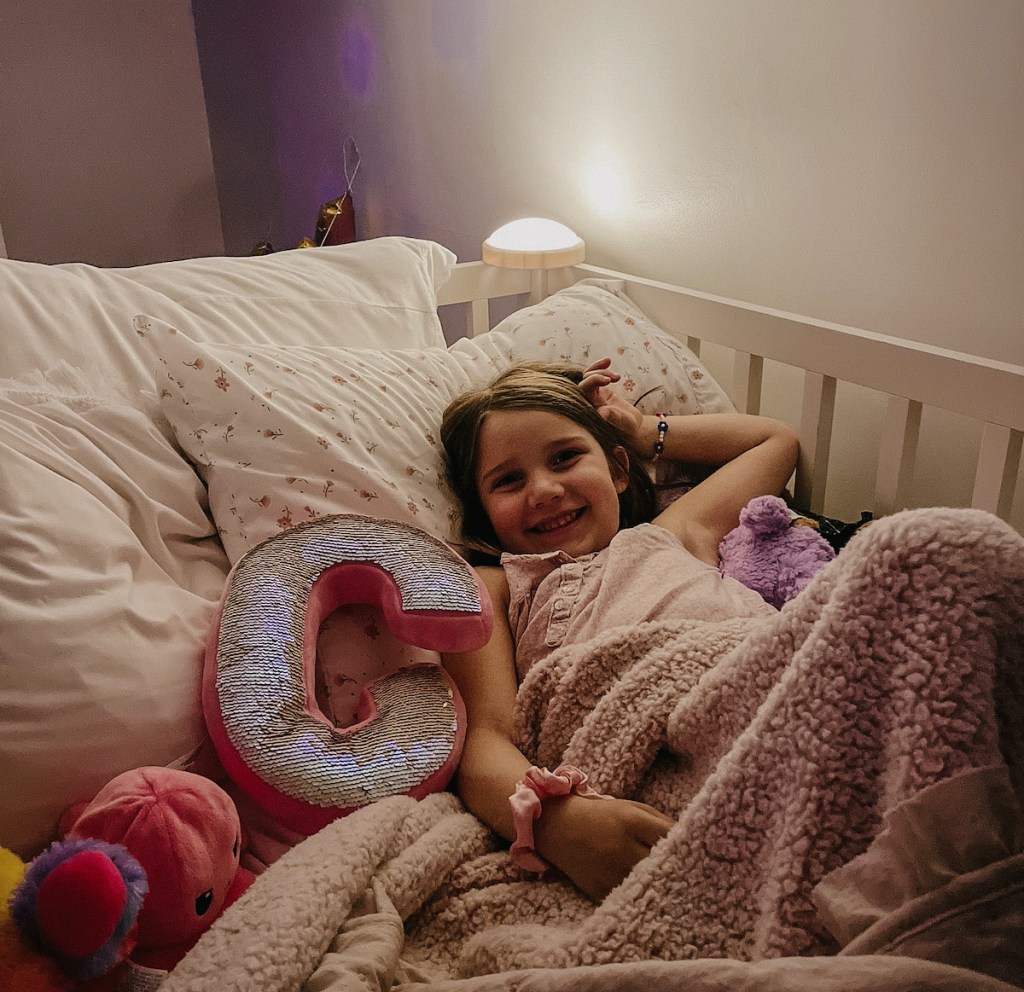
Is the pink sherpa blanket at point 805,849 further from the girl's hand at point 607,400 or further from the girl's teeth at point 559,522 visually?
the girl's hand at point 607,400

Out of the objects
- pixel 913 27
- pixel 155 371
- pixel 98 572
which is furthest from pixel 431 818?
pixel 913 27

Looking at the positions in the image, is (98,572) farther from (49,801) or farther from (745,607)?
(745,607)

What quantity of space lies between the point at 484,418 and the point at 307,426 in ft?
0.69

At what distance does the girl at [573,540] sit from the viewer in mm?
684

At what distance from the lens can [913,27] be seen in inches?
45.3

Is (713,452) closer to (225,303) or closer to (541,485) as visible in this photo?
(541,485)

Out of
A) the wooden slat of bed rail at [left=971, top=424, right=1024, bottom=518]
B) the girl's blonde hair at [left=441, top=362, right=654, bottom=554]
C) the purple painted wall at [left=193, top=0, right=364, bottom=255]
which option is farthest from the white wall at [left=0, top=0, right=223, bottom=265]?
the wooden slat of bed rail at [left=971, top=424, right=1024, bottom=518]

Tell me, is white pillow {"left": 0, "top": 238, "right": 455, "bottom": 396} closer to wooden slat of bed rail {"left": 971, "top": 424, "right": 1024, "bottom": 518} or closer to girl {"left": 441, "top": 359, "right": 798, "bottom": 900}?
girl {"left": 441, "top": 359, "right": 798, "bottom": 900}

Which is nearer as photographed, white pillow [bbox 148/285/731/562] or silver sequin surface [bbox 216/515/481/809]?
silver sequin surface [bbox 216/515/481/809]

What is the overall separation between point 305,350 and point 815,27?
33.7 inches

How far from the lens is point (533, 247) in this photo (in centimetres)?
155

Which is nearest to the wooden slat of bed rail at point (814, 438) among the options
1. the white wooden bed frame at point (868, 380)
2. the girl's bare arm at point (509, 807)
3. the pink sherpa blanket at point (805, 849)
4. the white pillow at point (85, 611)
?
the white wooden bed frame at point (868, 380)

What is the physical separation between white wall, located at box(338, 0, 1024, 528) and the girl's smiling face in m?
0.54

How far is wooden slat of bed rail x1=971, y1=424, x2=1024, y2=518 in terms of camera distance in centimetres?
103
